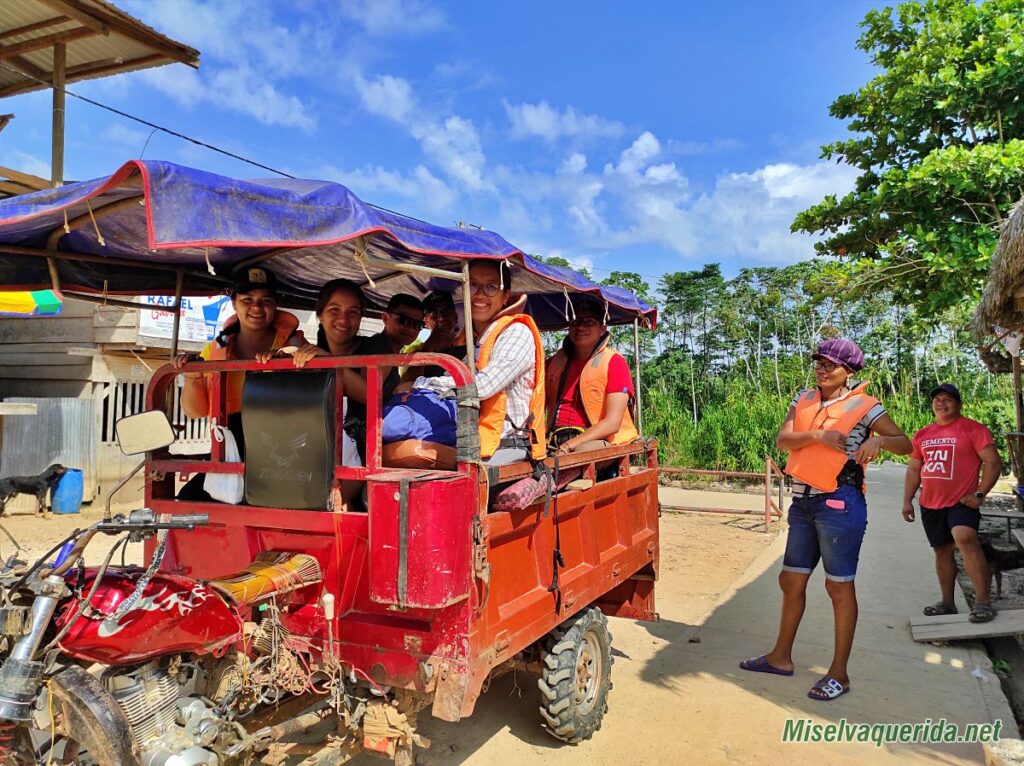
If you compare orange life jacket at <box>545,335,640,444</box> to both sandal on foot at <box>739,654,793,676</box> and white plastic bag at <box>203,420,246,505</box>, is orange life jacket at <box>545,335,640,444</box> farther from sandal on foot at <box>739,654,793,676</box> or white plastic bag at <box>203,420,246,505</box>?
white plastic bag at <box>203,420,246,505</box>

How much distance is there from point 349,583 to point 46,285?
234 cm

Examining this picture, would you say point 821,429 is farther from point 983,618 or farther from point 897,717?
point 983,618

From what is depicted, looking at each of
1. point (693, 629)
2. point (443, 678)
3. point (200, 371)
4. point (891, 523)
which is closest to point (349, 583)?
point (443, 678)

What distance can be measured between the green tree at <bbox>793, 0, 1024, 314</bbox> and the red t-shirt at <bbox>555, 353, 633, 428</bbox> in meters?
4.44

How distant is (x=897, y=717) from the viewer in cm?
405

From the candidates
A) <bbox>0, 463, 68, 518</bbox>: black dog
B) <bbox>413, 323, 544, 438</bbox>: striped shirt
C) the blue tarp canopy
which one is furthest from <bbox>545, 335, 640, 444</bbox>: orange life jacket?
<bbox>0, 463, 68, 518</bbox>: black dog

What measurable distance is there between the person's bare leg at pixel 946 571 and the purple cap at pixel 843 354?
2.56 m

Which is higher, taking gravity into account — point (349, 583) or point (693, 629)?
point (349, 583)

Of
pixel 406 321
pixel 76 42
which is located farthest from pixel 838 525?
pixel 76 42

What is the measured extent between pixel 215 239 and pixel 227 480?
1477 mm

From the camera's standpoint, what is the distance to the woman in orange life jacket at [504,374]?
10.1 ft

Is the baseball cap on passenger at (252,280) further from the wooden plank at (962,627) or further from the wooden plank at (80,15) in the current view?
the wooden plank at (80,15)

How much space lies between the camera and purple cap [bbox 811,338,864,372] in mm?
4430

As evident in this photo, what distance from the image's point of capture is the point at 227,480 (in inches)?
128
